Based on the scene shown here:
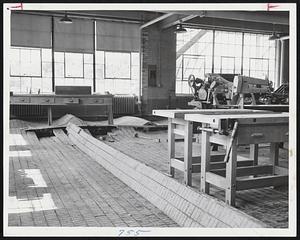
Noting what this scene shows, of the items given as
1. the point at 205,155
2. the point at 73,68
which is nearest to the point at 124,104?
the point at 73,68

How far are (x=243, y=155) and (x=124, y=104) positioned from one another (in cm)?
737

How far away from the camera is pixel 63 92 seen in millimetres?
9836

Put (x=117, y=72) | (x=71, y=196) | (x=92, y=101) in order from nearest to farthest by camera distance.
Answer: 1. (x=71, y=196)
2. (x=92, y=101)
3. (x=117, y=72)

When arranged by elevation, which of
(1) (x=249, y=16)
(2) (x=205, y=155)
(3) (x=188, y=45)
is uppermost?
(1) (x=249, y=16)

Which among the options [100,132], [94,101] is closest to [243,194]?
[100,132]

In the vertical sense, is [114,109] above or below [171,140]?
above

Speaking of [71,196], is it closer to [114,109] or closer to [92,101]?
[92,101]

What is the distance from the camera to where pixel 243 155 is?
20.1 feet

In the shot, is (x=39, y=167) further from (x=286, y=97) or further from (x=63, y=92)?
(x=286, y=97)

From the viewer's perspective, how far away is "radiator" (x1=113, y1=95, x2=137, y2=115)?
12.8 meters

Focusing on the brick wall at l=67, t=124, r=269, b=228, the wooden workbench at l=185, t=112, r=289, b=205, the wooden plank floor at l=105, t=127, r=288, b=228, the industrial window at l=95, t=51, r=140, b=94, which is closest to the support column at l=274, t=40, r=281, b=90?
the industrial window at l=95, t=51, r=140, b=94

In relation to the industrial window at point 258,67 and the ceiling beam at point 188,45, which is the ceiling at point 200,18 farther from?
the industrial window at point 258,67

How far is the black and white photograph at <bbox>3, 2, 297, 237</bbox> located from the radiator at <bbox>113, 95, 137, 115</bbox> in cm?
4

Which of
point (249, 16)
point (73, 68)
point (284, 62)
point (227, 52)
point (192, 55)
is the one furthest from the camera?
point (284, 62)
